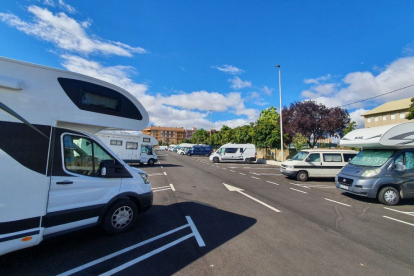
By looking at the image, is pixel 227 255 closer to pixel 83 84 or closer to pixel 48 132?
pixel 48 132

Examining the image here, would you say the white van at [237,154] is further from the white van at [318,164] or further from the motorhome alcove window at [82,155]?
the motorhome alcove window at [82,155]

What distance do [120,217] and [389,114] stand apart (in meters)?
72.9

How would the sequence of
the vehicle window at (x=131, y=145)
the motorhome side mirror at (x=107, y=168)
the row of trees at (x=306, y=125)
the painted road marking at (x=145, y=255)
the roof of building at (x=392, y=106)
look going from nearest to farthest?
1. the painted road marking at (x=145, y=255)
2. the motorhome side mirror at (x=107, y=168)
3. the vehicle window at (x=131, y=145)
4. the row of trees at (x=306, y=125)
5. the roof of building at (x=392, y=106)

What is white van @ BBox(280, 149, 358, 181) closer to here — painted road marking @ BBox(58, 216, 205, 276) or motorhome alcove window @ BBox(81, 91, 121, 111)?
painted road marking @ BBox(58, 216, 205, 276)

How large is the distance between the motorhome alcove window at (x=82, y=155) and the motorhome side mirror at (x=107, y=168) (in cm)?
7

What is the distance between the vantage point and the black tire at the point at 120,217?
3871 mm

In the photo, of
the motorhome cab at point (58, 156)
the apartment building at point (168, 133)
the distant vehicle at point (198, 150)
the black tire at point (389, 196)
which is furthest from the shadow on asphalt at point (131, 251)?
the apartment building at point (168, 133)

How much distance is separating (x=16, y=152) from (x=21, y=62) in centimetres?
132

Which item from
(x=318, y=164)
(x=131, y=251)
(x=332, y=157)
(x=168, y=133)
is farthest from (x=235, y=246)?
(x=168, y=133)

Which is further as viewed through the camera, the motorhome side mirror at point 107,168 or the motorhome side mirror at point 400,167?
the motorhome side mirror at point 400,167

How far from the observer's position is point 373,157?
7.64 m

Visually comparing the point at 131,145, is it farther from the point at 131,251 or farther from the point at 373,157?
the point at 373,157

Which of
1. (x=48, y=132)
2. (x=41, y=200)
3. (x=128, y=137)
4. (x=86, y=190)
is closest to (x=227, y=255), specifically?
(x=86, y=190)

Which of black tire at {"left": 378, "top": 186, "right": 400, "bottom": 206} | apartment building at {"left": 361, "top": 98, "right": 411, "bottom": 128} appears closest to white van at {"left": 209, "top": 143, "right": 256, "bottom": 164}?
black tire at {"left": 378, "top": 186, "right": 400, "bottom": 206}
